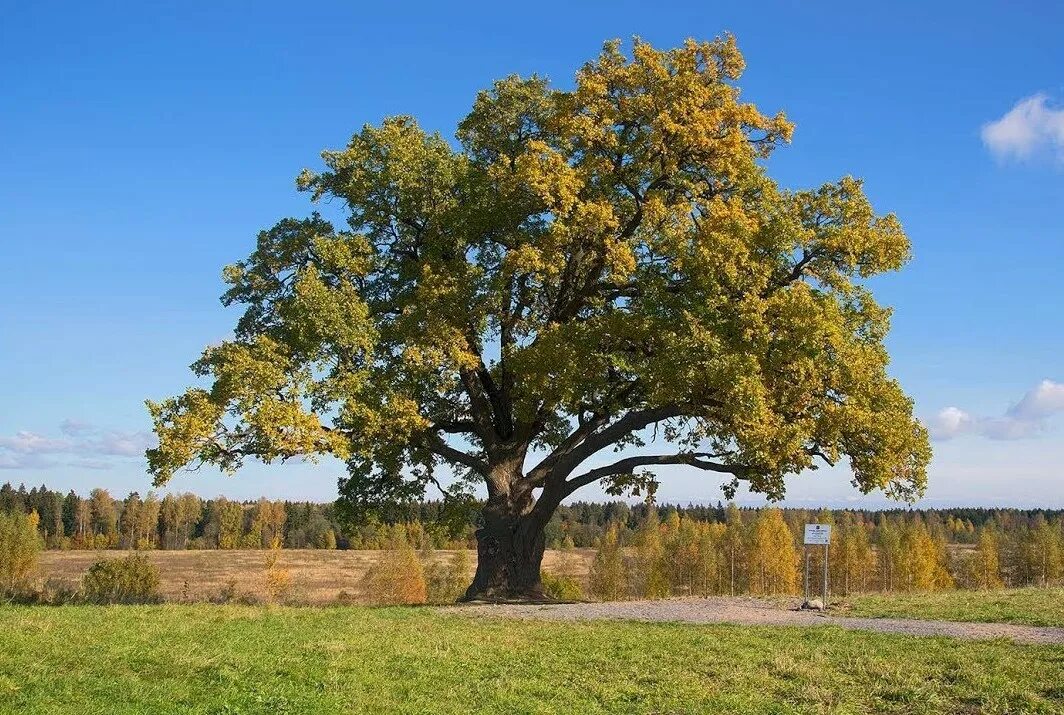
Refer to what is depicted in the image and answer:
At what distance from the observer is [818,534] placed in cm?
2317

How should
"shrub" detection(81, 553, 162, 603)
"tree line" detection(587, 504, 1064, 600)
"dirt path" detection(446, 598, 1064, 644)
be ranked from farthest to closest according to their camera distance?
"tree line" detection(587, 504, 1064, 600)
"shrub" detection(81, 553, 162, 603)
"dirt path" detection(446, 598, 1064, 644)

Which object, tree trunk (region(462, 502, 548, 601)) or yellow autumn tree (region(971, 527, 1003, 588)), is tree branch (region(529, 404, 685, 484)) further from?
yellow autumn tree (region(971, 527, 1003, 588))

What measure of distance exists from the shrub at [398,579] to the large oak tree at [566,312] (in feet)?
150

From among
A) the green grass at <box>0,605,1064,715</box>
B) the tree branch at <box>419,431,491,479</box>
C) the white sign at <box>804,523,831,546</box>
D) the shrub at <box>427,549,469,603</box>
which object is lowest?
the shrub at <box>427,549,469,603</box>

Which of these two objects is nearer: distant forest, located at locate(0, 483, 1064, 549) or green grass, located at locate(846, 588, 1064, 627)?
green grass, located at locate(846, 588, 1064, 627)

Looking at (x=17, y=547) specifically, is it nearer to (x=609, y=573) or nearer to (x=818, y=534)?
(x=609, y=573)

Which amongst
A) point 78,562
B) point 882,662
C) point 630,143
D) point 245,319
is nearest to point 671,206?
point 630,143

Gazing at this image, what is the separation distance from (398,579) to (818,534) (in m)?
54.5

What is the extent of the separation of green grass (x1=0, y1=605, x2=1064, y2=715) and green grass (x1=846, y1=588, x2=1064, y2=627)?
357cm

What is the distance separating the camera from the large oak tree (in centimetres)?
2225

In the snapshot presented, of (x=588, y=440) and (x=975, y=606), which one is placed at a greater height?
(x=588, y=440)

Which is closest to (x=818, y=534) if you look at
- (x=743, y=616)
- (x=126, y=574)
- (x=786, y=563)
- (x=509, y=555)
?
(x=743, y=616)

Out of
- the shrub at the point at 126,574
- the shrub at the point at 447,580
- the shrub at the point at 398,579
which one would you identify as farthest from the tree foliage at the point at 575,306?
the shrub at the point at 447,580

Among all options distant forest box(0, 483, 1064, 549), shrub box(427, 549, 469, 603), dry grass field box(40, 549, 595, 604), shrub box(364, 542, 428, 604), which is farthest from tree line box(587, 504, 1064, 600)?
distant forest box(0, 483, 1064, 549)
